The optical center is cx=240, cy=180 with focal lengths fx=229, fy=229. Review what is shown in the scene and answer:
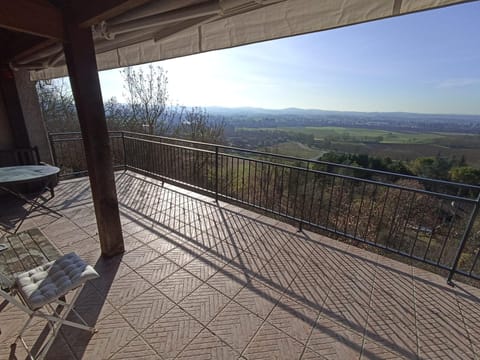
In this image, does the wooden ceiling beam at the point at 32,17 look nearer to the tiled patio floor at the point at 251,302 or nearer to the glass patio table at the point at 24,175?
the glass patio table at the point at 24,175

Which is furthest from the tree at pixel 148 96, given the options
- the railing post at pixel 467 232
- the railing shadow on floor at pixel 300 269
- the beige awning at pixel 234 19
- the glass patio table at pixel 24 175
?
the railing post at pixel 467 232

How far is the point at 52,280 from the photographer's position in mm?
1602

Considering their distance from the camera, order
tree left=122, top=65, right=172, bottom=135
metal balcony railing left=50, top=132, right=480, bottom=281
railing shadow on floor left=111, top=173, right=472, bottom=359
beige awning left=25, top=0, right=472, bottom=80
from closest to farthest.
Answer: beige awning left=25, top=0, right=472, bottom=80
railing shadow on floor left=111, top=173, right=472, bottom=359
metal balcony railing left=50, top=132, right=480, bottom=281
tree left=122, top=65, right=172, bottom=135

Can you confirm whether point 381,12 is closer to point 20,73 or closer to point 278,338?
point 278,338

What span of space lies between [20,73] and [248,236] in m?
4.81

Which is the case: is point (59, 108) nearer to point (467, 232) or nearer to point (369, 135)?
point (467, 232)

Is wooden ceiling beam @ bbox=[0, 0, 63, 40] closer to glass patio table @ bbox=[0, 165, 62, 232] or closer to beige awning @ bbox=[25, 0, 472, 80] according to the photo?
beige awning @ bbox=[25, 0, 472, 80]

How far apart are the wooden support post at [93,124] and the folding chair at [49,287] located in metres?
0.72

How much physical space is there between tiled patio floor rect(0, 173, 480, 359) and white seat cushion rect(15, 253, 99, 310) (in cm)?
44

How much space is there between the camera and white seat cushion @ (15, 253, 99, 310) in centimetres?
144

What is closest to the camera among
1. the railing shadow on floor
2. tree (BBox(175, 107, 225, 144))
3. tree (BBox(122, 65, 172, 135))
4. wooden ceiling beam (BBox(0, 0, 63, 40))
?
wooden ceiling beam (BBox(0, 0, 63, 40))

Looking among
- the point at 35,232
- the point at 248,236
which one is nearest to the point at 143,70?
the point at 35,232

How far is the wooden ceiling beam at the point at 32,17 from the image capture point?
1.59 metres

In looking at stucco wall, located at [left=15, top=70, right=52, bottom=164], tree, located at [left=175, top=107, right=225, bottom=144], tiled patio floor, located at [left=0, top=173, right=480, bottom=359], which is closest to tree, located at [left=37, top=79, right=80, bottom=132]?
tree, located at [left=175, top=107, right=225, bottom=144]
